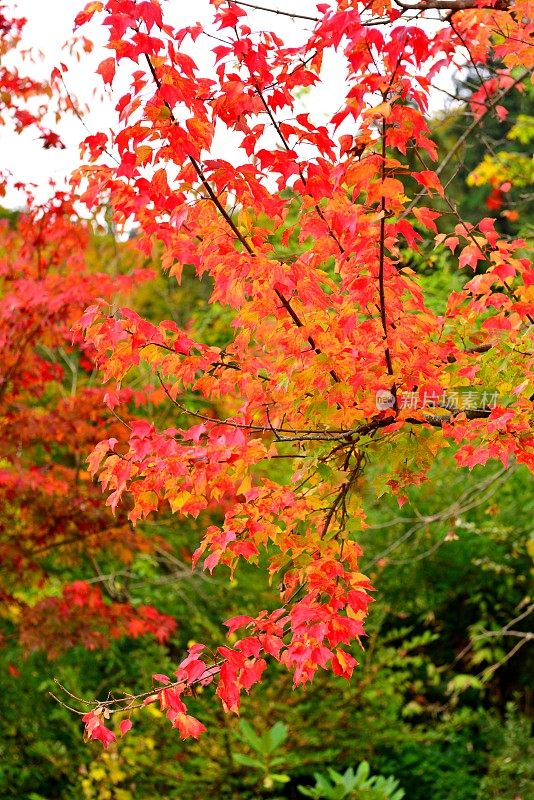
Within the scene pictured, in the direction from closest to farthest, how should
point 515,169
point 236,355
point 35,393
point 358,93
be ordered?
point 358,93 → point 236,355 → point 35,393 → point 515,169

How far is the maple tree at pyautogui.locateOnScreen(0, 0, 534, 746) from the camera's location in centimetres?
254

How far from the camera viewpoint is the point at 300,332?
271cm

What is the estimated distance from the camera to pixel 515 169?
27.1ft

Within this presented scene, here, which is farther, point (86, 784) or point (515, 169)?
point (515, 169)

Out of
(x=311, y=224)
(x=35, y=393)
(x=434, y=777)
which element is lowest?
(x=434, y=777)

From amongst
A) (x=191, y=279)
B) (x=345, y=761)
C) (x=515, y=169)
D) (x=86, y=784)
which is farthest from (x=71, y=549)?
(x=191, y=279)

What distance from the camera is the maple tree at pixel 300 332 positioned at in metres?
2.54

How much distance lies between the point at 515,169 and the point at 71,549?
5.13 metres

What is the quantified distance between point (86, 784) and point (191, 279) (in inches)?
370

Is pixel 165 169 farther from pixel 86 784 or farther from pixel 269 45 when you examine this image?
pixel 86 784

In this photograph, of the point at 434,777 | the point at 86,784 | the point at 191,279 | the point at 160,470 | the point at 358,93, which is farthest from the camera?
the point at 191,279

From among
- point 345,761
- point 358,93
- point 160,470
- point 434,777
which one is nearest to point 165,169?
point 358,93

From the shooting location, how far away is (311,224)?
2.75 meters

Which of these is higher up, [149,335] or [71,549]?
[149,335]
